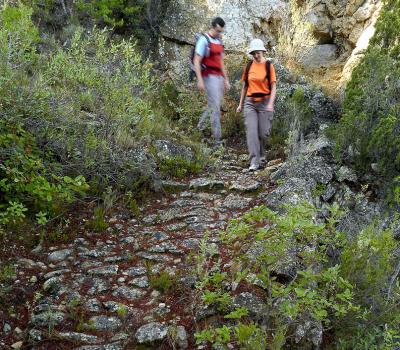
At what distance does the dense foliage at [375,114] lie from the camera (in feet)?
19.4

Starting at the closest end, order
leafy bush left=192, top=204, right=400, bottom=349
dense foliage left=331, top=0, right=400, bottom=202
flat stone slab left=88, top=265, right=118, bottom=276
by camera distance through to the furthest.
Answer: leafy bush left=192, top=204, right=400, bottom=349 < flat stone slab left=88, top=265, right=118, bottom=276 < dense foliage left=331, top=0, right=400, bottom=202

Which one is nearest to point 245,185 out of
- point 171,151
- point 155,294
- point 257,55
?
point 171,151

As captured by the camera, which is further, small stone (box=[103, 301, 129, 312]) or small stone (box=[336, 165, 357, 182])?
small stone (box=[336, 165, 357, 182])

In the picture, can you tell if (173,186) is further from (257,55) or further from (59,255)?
(257,55)

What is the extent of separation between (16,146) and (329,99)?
627 cm

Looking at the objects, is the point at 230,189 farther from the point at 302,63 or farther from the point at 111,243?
the point at 302,63

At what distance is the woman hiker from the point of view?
6.38 m

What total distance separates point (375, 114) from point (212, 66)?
8.01ft

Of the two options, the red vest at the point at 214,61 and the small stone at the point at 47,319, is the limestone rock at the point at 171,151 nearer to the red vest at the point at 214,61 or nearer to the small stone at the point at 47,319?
the red vest at the point at 214,61

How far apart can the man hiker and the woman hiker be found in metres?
Answer: 0.40

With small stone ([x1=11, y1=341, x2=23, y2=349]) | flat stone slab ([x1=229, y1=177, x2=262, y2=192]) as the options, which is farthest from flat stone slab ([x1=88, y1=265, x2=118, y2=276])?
flat stone slab ([x1=229, y1=177, x2=262, y2=192])

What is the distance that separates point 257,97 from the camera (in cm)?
650

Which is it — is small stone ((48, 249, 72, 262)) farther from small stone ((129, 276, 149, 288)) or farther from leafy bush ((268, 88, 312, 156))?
leafy bush ((268, 88, 312, 156))

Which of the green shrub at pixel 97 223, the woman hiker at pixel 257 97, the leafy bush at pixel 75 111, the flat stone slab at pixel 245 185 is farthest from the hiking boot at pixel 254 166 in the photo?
the green shrub at pixel 97 223
